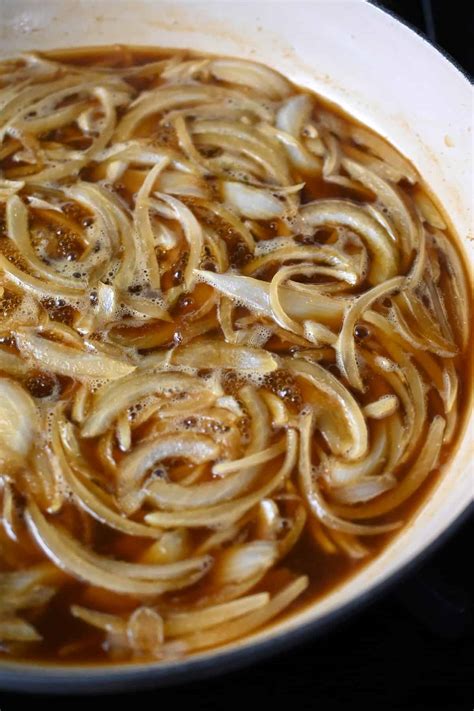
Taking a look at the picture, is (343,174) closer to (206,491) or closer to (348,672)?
(206,491)

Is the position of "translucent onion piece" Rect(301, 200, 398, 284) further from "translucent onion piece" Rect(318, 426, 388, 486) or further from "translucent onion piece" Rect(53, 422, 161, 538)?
"translucent onion piece" Rect(53, 422, 161, 538)

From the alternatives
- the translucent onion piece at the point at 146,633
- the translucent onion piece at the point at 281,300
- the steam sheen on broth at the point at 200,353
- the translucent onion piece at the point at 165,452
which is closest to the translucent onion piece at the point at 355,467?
the steam sheen on broth at the point at 200,353

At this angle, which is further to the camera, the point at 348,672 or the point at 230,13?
the point at 230,13

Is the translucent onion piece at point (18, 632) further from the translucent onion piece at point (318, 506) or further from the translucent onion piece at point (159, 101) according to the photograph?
the translucent onion piece at point (159, 101)

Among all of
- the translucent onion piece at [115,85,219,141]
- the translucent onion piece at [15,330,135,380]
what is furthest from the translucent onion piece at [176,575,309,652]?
the translucent onion piece at [115,85,219,141]

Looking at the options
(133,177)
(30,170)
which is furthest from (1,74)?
(133,177)

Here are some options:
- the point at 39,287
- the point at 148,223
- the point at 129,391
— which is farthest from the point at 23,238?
the point at 129,391

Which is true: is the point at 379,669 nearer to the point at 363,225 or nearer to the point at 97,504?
the point at 97,504

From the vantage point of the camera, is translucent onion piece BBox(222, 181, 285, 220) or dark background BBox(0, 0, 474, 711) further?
translucent onion piece BBox(222, 181, 285, 220)
